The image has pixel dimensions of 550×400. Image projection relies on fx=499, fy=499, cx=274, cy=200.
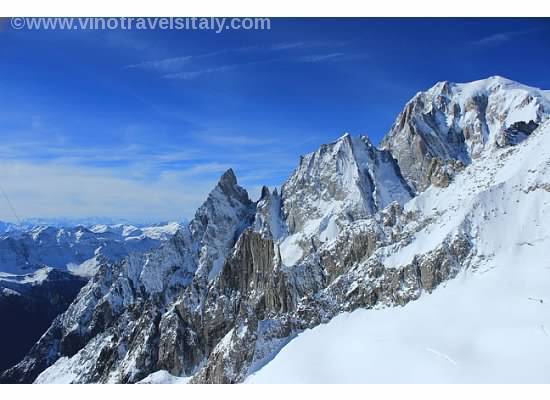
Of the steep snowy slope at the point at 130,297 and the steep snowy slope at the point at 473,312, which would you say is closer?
the steep snowy slope at the point at 473,312

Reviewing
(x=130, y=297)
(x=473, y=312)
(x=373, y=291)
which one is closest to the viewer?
(x=473, y=312)

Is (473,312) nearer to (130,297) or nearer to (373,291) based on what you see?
(373,291)

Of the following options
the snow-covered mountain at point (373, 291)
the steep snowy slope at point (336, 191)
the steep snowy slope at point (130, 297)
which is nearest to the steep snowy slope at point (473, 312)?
the snow-covered mountain at point (373, 291)

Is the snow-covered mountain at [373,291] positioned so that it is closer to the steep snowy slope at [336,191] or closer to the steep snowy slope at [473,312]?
the steep snowy slope at [473,312]

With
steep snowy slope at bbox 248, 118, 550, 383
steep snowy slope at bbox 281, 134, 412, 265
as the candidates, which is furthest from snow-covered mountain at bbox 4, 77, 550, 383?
steep snowy slope at bbox 281, 134, 412, 265

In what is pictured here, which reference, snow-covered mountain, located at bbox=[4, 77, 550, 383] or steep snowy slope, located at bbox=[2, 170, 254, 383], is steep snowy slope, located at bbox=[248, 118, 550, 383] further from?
steep snowy slope, located at bbox=[2, 170, 254, 383]

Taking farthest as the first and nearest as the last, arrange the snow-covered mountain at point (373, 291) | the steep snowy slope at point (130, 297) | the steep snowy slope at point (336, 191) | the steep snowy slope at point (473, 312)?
the steep snowy slope at point (336, 191)
the steep snowy slope at point (130, 297)
the snow-covered mountain at point (373, 291)
the steep snowy slope at point (473, 312)

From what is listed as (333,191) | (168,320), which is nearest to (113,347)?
(168,320)

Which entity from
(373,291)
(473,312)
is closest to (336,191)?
→ (373,291)

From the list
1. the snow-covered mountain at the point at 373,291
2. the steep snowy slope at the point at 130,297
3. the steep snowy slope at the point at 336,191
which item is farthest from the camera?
the steep snowy slope at the point at 336,191
